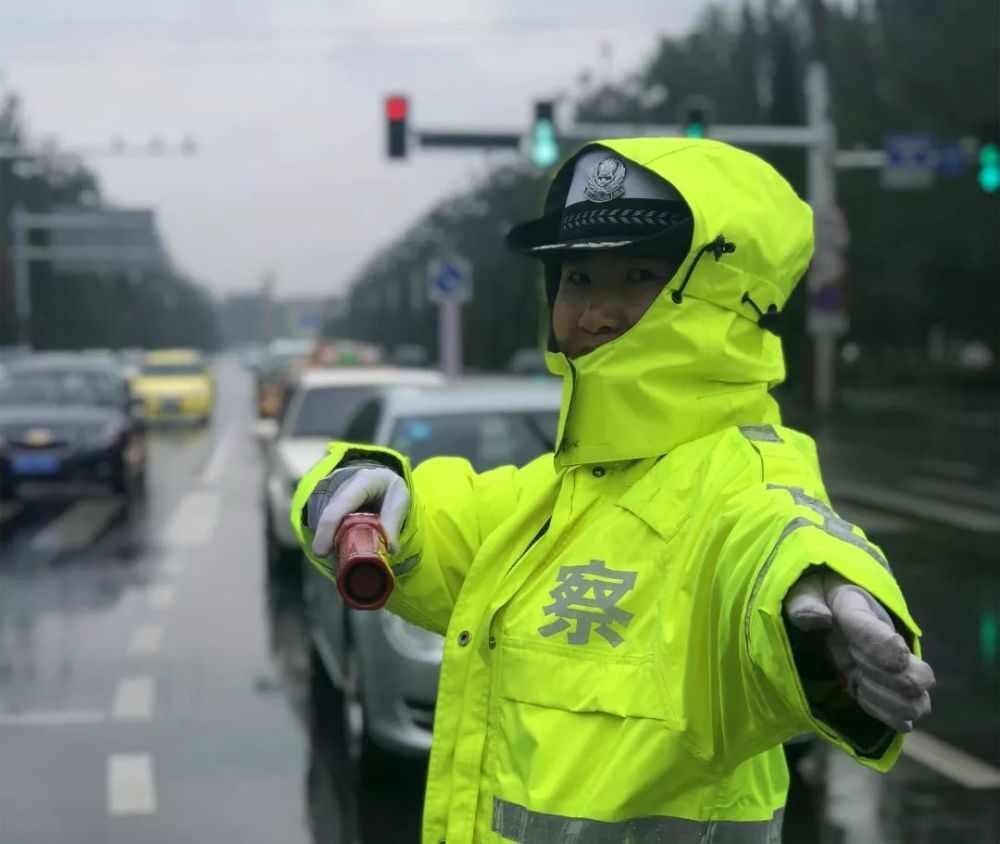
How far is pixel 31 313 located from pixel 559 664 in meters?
82.7

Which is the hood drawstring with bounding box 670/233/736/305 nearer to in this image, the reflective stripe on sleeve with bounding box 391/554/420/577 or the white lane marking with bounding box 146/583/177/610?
the reflective stripe on sleeve with bounding box 391/554/420/577

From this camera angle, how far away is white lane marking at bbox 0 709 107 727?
7133mm

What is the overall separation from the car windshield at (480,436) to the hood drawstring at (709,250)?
197 inches

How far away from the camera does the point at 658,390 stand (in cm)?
222

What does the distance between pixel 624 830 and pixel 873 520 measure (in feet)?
43.8

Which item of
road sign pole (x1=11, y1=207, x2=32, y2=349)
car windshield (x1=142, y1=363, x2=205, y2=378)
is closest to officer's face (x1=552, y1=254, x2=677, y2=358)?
car windshield (x1=142, y1=363, x2=205, y2=378)

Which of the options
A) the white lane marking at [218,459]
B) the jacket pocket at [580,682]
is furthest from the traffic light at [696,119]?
the jacket pocket at [580,682]

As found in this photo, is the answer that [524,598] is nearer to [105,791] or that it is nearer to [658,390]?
[658,390]

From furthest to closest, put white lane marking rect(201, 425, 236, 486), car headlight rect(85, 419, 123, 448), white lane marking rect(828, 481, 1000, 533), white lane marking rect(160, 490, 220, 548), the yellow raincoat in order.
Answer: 1. white lane marking rect(201, 425, 236, 486)
2. car headlight rect(85, 419, 123, 448)
3. white lane marking rect(828, 481, 1000, 533)
4. white lane marking rect(160, 490, 220, 548)
5. the yellow raincoat

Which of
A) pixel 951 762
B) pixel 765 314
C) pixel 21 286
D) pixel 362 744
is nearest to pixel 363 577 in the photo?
pixel 765 314

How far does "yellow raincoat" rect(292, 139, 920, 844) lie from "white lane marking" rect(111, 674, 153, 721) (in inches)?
205

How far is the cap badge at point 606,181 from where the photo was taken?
2.35 metres

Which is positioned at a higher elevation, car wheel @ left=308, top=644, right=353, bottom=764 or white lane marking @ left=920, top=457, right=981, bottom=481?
car wheel @ left=308, top=644, right=353, bottom=764

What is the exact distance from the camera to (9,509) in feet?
55.4
